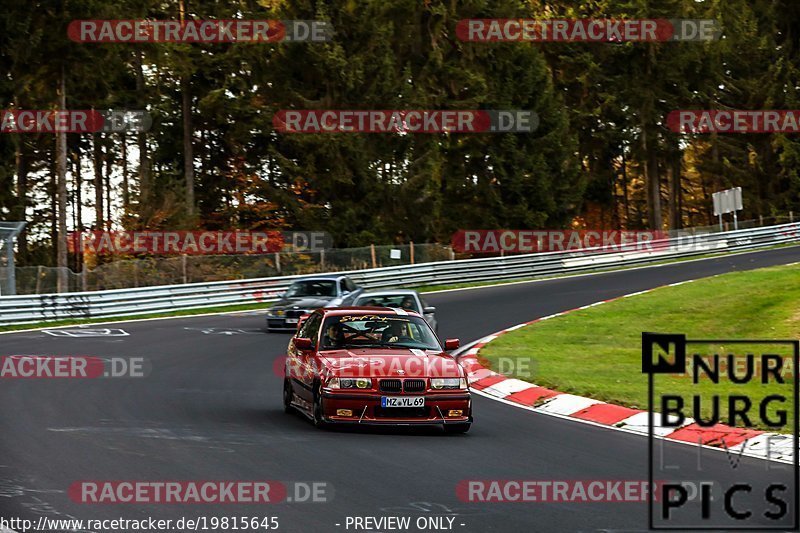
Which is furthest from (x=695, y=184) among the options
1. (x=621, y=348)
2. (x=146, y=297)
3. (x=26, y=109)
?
(x=621, y=348)

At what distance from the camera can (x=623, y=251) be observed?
146ft

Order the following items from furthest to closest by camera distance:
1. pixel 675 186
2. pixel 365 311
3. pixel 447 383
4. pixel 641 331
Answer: pixel 675 186 → pixel 641 331 → pixel 365 311 → pixel 447 383

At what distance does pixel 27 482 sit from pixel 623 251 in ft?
123

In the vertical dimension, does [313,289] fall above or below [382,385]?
above

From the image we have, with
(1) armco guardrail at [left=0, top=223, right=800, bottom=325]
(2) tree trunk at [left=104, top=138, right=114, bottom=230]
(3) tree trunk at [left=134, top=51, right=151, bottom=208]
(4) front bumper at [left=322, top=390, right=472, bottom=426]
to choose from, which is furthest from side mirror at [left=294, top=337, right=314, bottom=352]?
(2) tree trunk at [left=104, top=138, right=114, bottom=230]

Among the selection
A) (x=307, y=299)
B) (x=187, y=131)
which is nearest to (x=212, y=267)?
(x=307, y=299)

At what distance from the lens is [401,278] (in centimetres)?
3909

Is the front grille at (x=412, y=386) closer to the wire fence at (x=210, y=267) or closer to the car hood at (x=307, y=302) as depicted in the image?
the car hood at (x=307, y=302)

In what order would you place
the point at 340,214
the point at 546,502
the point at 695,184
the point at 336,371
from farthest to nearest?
the point at 695,184 < the point at 340,214 < the point at 336,371 < the point at 546,502

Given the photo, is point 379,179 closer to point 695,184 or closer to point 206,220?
point 206,220

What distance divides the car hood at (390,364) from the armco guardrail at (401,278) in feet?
63.1

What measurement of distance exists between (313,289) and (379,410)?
16980 mm

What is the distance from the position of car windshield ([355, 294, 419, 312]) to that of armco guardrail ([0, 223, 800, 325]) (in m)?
12.7

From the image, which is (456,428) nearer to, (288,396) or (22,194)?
(288,396)
